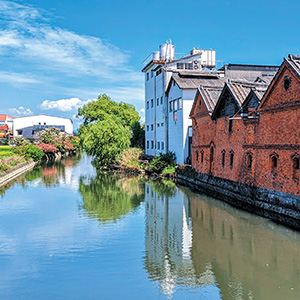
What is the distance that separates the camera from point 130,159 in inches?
1449

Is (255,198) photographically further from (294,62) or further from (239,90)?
(294,62)

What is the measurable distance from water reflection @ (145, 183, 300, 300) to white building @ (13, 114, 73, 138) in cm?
7925

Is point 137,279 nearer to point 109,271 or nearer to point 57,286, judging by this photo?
point 109,271

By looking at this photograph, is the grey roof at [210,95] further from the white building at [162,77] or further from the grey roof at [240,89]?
the white building at [162,77]

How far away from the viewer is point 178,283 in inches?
386

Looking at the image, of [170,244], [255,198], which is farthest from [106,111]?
[170,244]

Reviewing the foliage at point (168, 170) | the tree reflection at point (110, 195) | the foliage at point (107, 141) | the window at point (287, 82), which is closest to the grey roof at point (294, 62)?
the window at point (287, 82)

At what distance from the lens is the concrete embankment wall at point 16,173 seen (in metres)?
29.3

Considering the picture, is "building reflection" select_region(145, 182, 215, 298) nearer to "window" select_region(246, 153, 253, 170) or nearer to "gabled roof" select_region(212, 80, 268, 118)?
"window" select_region(246, 153, 253, 170)

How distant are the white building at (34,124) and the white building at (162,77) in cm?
5589

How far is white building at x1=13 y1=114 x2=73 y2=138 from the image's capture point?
92.1 m

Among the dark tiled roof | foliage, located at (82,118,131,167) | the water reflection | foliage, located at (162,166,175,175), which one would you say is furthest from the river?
foliage, located at (82,118,131,167)

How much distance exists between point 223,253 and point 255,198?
21.4 feet

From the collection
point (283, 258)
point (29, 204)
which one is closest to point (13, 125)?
point (29, 204)
